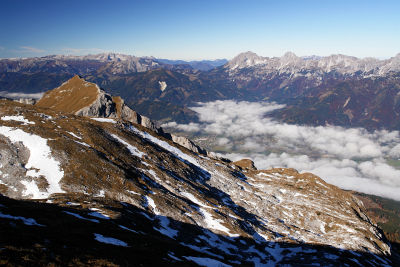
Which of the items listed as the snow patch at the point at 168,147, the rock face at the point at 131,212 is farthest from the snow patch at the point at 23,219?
the snow patch at the point at 168,147

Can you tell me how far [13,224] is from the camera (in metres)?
29.4

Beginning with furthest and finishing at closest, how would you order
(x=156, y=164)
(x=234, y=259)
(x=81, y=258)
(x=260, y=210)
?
(x=260, y=210) < (x=156, y=164) < (x=234, y=259) < (x=81, y=258)

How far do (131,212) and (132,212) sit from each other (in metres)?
0.42

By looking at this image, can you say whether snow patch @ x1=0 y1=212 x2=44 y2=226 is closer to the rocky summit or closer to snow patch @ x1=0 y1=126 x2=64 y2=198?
the rocky summit

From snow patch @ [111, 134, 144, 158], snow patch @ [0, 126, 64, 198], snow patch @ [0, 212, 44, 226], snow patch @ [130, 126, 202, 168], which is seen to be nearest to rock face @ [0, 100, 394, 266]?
snow patch @ [0, 212, 44, 226]

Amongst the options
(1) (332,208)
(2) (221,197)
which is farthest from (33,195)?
(1) (332,208)

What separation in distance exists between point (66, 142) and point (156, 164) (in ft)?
111

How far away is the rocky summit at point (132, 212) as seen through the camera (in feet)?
102

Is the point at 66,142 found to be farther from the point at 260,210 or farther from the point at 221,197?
the point at 260,210

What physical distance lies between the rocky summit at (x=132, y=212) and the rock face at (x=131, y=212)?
0.85ft

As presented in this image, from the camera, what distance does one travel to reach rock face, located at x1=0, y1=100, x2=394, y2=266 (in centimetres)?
3145

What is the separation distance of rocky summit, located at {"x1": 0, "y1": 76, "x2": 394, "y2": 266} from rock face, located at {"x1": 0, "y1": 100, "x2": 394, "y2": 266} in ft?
0.85

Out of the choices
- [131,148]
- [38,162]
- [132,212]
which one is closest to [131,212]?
[132,212]

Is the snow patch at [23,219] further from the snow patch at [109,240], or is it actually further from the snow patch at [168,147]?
the snow patch at [168,147]
